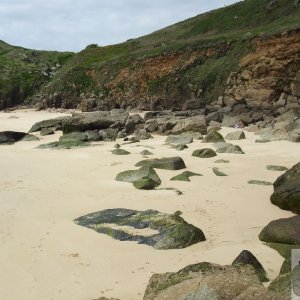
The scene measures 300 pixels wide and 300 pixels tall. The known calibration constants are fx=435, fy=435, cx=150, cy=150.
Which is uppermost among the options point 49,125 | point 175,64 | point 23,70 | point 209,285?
point 23,70

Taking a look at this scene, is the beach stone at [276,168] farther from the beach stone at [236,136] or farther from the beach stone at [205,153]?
the beach stone at [236,136]

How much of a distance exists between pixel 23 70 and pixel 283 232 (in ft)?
222

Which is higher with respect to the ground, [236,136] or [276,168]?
[276,168]

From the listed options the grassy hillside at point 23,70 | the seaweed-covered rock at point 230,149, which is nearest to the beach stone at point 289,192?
the seaweed-covered rock at point 230,149

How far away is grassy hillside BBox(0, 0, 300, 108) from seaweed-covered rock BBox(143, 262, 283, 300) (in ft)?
107

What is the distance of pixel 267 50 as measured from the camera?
3547 centimetres

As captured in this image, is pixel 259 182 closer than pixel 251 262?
No

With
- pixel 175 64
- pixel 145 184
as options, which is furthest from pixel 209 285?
pixel 175 64

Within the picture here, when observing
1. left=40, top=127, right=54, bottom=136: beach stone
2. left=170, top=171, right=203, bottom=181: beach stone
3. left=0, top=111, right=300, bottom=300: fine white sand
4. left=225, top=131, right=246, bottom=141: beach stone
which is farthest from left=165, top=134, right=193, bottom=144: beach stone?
left=40, top=127, right=54, bottom=136: beach stone

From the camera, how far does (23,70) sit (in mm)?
69875

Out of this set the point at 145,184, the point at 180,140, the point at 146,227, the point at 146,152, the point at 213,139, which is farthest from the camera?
the point at 180,140

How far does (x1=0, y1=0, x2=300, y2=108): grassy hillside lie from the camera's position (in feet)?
133

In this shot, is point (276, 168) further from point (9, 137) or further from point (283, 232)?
point (9, 137)

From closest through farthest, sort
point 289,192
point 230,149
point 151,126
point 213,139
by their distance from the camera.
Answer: point 289,192 → point 230,149 → point 213,139 → point 151,126
